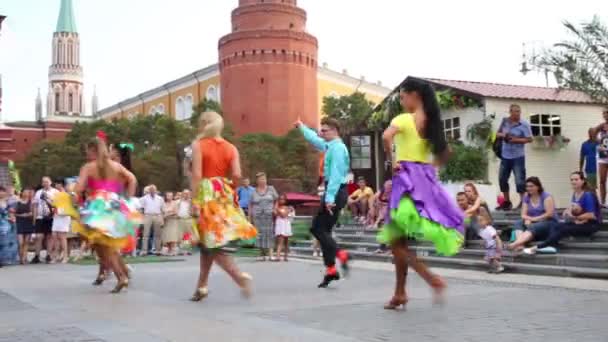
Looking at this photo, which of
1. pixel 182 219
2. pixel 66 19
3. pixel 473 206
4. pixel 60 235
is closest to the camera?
pixel 473 206

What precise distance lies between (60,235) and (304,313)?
1121 centimetres

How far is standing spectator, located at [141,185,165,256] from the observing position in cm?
1881

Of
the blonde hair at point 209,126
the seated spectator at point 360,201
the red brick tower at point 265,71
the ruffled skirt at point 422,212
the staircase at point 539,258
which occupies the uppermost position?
the red brick tower at point 265,71

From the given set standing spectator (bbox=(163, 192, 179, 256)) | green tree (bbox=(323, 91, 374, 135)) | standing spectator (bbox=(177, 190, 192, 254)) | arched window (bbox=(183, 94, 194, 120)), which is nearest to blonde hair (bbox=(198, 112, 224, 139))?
standing spectator (bbox=(163, 192, 179, 256))

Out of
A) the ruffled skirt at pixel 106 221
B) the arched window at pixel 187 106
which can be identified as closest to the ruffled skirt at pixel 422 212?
the ruffled skirt at pixel 106 221

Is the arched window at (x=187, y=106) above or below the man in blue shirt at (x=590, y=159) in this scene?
above

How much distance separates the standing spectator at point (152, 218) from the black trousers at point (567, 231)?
10844 mm

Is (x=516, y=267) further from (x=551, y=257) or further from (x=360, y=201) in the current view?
(x=360, y=201)

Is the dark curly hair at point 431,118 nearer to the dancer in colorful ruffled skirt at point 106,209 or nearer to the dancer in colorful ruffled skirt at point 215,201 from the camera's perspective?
the dancer in colorful ruffled skirt at point 215,201

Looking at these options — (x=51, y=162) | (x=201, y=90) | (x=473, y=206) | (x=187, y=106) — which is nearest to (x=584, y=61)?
(x=473, y=206)

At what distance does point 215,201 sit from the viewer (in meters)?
7.68

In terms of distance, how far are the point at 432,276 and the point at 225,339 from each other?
7.32ft

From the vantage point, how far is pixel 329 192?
8.83m

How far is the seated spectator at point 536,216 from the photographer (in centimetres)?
1091
